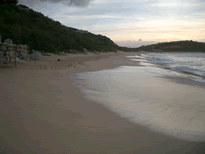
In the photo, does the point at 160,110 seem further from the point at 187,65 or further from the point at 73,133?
the point at 187,65

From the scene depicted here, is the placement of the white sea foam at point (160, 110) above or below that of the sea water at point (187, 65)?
below

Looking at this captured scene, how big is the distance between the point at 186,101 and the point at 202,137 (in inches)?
73.2

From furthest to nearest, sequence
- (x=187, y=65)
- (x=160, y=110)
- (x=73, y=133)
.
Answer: (x=187, y=65) → (x=160, y=110) → (x=73, y=133)

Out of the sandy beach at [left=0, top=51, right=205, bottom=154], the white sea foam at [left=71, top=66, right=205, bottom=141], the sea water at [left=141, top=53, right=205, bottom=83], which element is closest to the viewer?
the sandy beach at [left=0, top=51, right=205, bottom=154]

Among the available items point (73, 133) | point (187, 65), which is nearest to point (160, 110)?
point (73, 133)

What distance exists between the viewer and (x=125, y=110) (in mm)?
2988

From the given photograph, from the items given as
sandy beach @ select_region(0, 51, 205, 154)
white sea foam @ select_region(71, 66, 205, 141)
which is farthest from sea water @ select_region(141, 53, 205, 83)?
sandy beach @ select_region(0, 51, 205, 154)

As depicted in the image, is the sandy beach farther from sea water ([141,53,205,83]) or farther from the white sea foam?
sea water ([141,53,205,83])

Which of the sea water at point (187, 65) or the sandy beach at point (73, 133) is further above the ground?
the sea water at point (187, 65)

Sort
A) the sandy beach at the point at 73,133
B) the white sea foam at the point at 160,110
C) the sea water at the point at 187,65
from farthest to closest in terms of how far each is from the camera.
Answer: the sea water at the point at 187,65 → the white sea foam at the point at 160,110 → the sandy beach at the point at 73,133

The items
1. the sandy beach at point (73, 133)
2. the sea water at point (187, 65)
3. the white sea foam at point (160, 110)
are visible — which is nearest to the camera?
the sandy beach at point (73, 133)

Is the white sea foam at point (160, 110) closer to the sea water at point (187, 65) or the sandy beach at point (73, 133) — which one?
the sandy beach at point (73, 133)

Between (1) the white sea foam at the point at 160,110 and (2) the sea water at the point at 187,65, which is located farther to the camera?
(2) the sea water at the point at 187,65

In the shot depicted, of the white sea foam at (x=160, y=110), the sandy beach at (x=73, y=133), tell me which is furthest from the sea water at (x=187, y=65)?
the sandy beach at (x=73, y=133)
